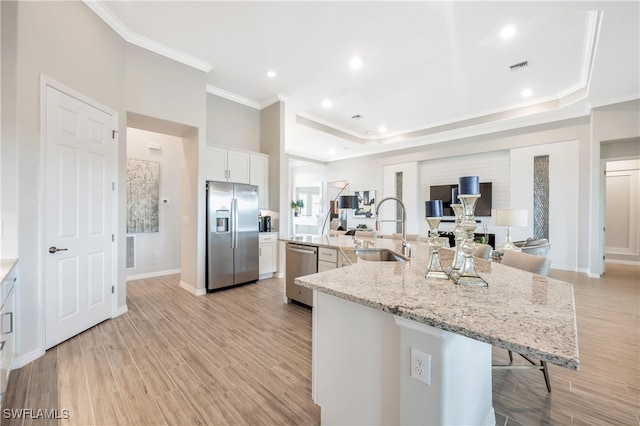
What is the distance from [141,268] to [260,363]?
12.7ft

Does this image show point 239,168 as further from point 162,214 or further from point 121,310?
point 121,310

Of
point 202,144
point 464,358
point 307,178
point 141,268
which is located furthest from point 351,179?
point 464,358

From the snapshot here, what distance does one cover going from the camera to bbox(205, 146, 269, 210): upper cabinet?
4.40 m

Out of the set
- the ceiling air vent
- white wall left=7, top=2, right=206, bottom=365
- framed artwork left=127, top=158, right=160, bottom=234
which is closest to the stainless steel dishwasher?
white wall left=7, top=2, right=206, bottom=365

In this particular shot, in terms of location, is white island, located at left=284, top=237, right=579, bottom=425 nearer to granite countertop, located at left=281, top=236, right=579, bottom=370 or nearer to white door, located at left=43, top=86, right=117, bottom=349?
granite countertop, located at left=281, top=236, right=579, bottom=370

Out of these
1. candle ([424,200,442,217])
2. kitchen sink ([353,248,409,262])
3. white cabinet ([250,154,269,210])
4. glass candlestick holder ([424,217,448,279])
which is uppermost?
white cabinet ([250,154,269,210])

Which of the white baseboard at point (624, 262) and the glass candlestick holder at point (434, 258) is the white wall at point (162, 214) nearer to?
the glass candlestick holder at point (434, 258)

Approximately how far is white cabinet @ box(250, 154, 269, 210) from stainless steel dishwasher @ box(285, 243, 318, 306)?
170 centimetres

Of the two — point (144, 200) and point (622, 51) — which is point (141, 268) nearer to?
point (144, 200)

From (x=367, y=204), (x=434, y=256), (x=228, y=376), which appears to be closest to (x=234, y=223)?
(x=228, y=376)

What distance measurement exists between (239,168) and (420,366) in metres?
4.37

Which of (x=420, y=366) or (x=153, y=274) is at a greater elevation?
(x=420, y=366)

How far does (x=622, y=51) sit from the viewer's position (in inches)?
128

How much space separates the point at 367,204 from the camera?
8.58m
